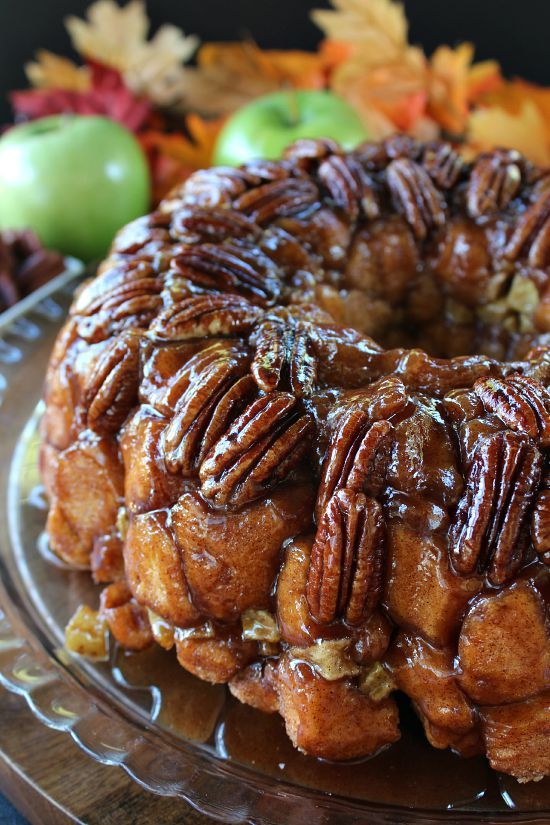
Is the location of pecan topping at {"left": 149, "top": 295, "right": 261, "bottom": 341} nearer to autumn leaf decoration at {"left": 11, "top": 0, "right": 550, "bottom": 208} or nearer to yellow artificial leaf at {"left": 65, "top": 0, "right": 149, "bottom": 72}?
autumn leaf decoration at {"left": 11, "top": 0, "right": 550, "bottom": 208}

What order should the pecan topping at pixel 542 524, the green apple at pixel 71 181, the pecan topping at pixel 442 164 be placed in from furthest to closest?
the green apple at pixel 71 181 → the pecan topping at pixel 442 164 → the pecan topping at pixel 542 524

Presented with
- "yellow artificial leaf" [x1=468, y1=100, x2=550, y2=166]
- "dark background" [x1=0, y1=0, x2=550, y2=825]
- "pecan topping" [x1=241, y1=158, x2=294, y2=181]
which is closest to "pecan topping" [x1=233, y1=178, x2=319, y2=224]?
"pecan topping" [x1=241, y1=158, x2=294, y2=181]

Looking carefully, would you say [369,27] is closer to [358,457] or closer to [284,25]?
[284,25]

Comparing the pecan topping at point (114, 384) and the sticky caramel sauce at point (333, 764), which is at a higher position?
the pecan topping at point (114, 384)

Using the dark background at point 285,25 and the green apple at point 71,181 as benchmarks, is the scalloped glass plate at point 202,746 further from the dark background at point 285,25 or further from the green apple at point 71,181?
the dark background at point 285,25

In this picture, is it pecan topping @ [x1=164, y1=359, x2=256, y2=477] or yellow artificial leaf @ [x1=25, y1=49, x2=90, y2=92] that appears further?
yellow artificial leaf @ [x1=25, y1=49, x2=90, y2=92]

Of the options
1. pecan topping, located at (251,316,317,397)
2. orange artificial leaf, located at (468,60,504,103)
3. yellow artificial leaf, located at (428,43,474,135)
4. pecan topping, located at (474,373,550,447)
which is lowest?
orange artificial leaf, located at (468,60,504,103)

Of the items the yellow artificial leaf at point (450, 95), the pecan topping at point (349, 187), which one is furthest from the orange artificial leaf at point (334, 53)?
the pecan topping at point (349, 187)
